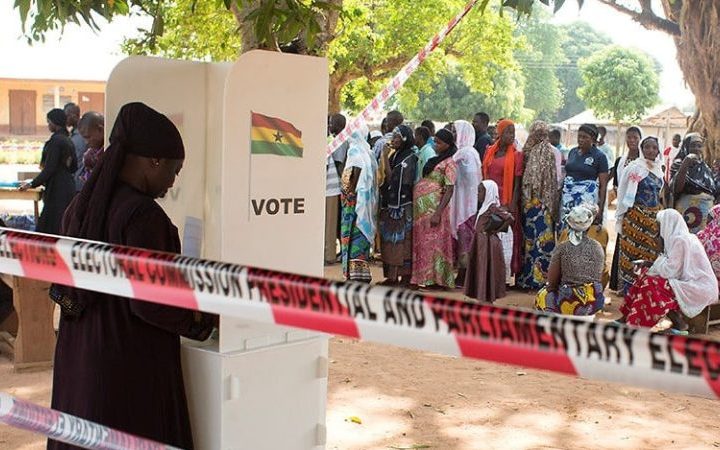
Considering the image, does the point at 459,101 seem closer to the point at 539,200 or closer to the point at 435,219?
the point at 539,200

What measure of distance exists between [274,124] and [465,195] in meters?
6.01

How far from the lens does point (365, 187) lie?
9.34 m

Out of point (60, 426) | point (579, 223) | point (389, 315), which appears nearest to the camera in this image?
point (389, 315)

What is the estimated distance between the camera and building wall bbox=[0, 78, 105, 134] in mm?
32344

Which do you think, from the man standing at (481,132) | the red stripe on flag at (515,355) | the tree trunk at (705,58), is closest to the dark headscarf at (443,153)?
the man standing at (481,132)

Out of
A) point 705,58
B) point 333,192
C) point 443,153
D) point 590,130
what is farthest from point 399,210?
point 705,58

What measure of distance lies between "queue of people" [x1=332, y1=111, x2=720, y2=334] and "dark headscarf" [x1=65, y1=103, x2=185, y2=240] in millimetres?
5424

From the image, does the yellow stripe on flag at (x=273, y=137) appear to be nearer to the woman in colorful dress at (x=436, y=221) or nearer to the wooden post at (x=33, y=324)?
the wooden post at (x=33, y=324)

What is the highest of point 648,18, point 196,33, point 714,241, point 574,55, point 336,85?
point 574,55

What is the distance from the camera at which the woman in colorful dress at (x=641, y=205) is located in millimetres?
8273

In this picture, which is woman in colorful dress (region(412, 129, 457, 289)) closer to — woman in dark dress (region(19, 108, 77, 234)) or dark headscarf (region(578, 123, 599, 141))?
dark headscarf (region(578, 123, 599, 141))

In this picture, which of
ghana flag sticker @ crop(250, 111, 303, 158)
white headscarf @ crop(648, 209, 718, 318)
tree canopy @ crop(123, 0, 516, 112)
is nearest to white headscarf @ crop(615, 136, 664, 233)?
white headscarf @ crop(648, 209, 718, 318)

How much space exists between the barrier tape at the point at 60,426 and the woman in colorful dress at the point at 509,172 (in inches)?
278

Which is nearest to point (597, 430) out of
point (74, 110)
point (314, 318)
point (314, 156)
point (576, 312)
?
point (576, 312)
